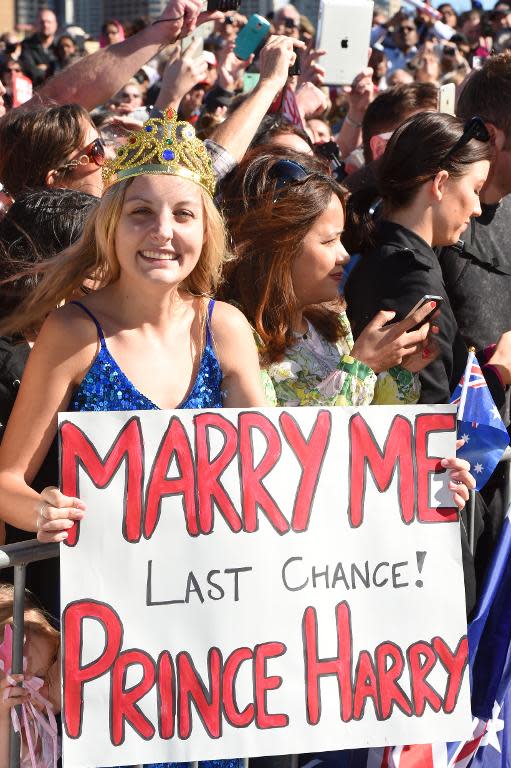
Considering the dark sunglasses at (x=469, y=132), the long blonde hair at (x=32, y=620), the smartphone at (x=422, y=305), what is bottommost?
the long blonde hair at (x=32, y=620)

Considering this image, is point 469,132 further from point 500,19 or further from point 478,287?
point 500,19

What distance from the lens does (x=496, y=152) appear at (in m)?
4.29

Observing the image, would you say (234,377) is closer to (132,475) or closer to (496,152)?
(132,475)

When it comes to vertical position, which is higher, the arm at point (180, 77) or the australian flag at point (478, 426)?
the arm at point (180, 77)

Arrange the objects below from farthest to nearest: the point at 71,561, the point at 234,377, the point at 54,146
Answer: the point at 54,146 < the point at 234,377 < the point at 71,561

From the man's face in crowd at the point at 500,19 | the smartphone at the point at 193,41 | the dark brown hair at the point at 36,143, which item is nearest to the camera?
the dark brown hair at the point at 36,143

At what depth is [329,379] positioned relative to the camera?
3.09m

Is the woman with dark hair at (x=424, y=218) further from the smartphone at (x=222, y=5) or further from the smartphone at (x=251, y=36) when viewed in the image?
the smartphone at (x=251, y=36)

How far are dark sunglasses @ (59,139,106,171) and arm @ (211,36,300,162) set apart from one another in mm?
461

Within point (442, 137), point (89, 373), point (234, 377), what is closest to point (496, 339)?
point (442, 137)

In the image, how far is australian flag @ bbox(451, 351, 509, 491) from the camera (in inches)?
118

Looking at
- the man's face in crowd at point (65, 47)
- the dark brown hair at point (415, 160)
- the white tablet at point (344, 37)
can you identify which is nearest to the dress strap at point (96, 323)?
the dark brown hair at point (415, 160)

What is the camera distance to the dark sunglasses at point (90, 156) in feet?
12.8

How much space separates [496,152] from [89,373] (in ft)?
7.55
